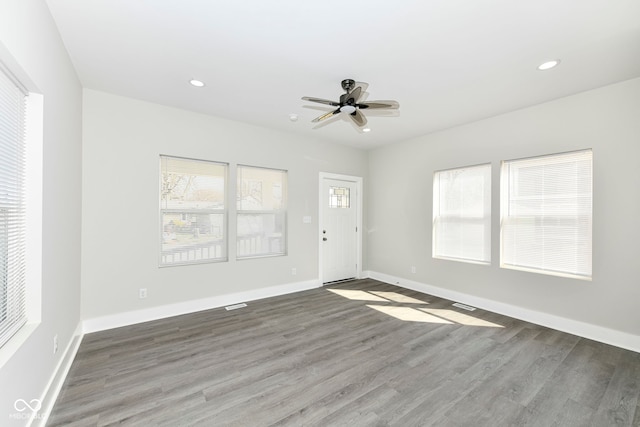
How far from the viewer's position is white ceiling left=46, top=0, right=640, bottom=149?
1.86 metres

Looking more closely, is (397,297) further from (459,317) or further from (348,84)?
(348,84)

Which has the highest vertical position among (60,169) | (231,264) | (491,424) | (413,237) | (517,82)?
(517,82)

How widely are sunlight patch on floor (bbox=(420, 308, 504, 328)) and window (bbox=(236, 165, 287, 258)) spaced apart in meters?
2.52

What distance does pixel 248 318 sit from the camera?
3.50 m

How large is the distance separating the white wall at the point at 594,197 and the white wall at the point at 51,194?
4684mm

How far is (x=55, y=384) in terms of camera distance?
1.99m

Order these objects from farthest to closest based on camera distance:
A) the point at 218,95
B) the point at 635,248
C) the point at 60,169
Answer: the point at 218,95, the point at 635,248, the point at 60,169

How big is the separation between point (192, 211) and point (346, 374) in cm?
287

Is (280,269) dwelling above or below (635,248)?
below

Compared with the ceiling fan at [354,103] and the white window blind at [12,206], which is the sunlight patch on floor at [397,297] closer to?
the ceiling fan at [354,103]

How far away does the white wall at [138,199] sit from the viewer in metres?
3.09

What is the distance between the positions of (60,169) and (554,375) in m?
4.54

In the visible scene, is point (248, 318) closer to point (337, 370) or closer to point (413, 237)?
point (337, 370)

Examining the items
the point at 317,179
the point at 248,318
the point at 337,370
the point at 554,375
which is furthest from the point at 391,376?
the point at 317,179
